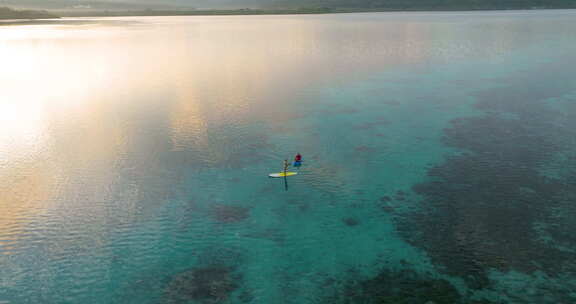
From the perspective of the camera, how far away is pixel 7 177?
148 ft

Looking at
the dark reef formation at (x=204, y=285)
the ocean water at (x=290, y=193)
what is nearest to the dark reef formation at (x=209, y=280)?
the dark reef formation at (x=204, y=285)

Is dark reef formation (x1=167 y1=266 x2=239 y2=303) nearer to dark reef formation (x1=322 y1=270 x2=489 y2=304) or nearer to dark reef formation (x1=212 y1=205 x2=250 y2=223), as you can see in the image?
dark reef formation (x1=212 y1=205 x2=250 y2=223)

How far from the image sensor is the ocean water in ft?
94.6

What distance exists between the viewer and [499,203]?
38438mm

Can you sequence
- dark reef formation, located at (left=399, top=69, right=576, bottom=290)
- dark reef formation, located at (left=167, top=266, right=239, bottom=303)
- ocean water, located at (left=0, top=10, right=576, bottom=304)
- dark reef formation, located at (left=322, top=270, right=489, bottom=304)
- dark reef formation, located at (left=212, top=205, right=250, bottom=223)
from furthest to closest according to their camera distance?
dark reef formation, located at (left=212, top=205, right=250, bottom=223), dark reef formation, located at (left=399, top=69, right=576, bottom=290), ocean water, located at (left=0, top=10, right=576, bottom=304), dark reef formation, located at (left=167, top=266, right=239, bottom=303), dark reef formation, located at (left=322, top=270, right=489, bottom=304)

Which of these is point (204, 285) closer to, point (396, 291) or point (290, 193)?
point (396, 291)

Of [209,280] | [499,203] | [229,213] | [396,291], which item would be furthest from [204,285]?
[499,203]

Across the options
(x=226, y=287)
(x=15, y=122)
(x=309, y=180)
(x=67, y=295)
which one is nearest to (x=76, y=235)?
(x=67, y=295)

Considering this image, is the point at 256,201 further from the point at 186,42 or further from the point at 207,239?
the point at 186,42

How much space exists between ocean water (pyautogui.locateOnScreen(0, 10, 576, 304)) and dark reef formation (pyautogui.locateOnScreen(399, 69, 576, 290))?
0.67 feet

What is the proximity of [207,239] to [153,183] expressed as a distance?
1370 centimetres

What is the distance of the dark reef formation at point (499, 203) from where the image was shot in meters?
30.5

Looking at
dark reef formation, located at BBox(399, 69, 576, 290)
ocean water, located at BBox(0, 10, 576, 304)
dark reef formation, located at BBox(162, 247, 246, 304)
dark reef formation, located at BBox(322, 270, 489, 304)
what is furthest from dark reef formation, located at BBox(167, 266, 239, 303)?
dark reef formation, located at BBox(399, 69, 576, 290)

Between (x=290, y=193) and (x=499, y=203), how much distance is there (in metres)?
21.5
